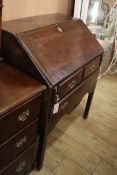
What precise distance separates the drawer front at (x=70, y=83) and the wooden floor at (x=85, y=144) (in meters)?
0.57

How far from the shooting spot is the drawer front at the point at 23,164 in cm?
122

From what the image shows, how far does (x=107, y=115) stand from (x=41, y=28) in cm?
124

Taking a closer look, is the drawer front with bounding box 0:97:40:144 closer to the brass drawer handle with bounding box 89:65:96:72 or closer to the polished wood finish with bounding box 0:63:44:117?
the polished wood finish with bounding box 0:63:44:117

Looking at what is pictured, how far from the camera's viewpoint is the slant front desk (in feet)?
4.16

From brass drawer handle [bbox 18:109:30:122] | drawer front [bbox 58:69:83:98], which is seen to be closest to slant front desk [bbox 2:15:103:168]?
drawer front [bbox 58:69:83:98]

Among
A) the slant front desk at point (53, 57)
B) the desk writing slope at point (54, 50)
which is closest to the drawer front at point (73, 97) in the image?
the slant front desk at point (53, 57)

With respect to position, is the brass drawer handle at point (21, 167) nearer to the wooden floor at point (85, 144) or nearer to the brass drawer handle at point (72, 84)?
the wooden floor at point (85, 144)

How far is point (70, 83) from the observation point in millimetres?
1464

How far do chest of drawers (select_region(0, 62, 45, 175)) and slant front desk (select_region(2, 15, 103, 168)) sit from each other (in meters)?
0.06

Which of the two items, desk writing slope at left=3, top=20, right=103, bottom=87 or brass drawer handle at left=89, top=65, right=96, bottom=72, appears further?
brass drawer handle at left=89, top=65, right=96, bottom=72

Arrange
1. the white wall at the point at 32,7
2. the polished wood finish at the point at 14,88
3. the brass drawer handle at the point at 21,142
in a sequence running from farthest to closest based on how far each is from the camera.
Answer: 1. the white wall at the point at 32,7
2. the brass drawer handle at the point at 21,142
3. the polished wood finish at the point at 14,88

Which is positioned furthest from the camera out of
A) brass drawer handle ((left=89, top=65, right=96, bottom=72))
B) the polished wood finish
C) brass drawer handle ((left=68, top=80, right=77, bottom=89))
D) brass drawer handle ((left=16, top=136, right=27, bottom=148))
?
brass drawer handle ((left=89, top=65, right=96, bottom=72))

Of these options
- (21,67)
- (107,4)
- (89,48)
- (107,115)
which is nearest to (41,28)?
(21,67)

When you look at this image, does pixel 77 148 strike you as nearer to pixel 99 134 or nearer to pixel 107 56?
pixel 99 134
